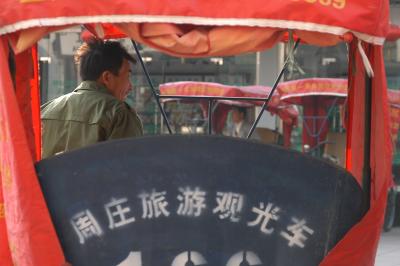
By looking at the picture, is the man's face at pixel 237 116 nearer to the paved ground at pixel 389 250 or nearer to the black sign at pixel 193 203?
the paved ground at pixel 389 250

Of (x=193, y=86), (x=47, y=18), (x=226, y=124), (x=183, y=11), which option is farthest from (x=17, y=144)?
(x=226, y=124)

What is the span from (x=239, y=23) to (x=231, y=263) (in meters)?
0.87

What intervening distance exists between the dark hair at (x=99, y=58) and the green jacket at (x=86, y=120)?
7 centimetres

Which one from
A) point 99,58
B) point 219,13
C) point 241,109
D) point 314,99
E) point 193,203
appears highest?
point 219,13

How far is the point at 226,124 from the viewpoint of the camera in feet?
42.6

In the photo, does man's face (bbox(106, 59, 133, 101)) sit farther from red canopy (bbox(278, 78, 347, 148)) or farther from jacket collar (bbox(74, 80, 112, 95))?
red canopy (bbox(278, 78, 347, 148))

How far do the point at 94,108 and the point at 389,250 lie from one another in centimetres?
635

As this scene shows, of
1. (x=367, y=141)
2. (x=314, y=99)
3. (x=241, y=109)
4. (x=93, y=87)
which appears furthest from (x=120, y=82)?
(x=314, y=99)

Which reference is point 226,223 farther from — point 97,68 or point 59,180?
point 97,68

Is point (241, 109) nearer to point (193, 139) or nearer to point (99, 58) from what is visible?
point (99, 58)

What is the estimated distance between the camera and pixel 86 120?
3850mm

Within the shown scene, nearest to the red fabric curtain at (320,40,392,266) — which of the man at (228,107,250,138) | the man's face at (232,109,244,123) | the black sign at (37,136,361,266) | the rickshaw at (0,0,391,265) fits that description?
the rickshaw at (0,0,391,265)

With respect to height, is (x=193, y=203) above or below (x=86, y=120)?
below

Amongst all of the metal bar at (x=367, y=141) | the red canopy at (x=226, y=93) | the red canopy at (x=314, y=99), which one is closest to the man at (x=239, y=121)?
the red canopy at (x=226, y=93)
